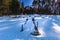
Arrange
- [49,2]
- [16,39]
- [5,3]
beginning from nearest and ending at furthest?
[16,39] → [5,3] → [49,2]

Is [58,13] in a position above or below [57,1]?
below

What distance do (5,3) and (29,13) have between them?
3.60m

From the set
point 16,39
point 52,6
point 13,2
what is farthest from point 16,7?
point 16,39

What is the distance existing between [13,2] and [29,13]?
281 cm

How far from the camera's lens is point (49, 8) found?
23.1 metres

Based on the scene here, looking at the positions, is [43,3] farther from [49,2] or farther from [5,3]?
[5,3]

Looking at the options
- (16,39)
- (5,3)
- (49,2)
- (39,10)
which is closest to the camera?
(16,39)

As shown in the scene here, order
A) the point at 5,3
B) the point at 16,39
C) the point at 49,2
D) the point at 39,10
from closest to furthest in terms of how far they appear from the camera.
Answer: the point at 16,39, the point at 5,3, the point at 39,10, the point at 49,2

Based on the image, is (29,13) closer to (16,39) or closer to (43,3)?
(43,3)

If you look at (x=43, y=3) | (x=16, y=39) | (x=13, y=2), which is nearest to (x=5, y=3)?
(x=13, y=2)

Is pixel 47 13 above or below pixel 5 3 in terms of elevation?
below

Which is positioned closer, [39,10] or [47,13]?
[39,10]

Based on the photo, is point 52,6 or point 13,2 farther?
point 52,6

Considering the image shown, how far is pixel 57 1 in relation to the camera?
2427 centimetres
